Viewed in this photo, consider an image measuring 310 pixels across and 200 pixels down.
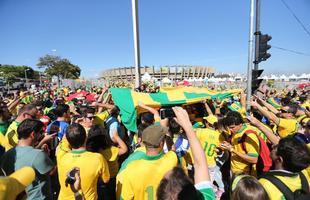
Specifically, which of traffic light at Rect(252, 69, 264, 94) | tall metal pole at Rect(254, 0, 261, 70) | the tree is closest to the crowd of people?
traffic light at Rect(252, 69, 264, 94)

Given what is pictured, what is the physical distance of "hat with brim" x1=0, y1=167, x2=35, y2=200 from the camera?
119cm

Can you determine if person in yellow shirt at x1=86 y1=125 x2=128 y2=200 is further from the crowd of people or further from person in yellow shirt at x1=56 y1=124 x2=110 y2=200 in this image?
person in yellow shirt at x1=56 y1=124 x2=110 y2=200

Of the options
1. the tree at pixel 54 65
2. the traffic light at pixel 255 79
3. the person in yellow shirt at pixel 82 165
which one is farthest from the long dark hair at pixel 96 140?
the tree at pixel 54 65

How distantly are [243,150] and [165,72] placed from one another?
223 feet

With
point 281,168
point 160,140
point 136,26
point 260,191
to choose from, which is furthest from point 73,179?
point 136,26

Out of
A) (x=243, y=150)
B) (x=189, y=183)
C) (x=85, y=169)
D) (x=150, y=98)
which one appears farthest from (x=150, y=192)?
(x=150, y=98)

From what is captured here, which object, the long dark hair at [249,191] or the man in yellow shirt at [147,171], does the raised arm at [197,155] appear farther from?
the man in yellow shirt at [147,171]

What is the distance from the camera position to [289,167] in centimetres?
208

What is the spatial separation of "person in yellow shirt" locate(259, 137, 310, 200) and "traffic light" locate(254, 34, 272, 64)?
384 centimetres

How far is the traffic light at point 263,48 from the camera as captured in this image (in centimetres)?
539

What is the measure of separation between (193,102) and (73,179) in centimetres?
469

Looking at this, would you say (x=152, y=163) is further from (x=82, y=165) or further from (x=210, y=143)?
(x=210, y=143)

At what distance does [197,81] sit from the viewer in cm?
2861

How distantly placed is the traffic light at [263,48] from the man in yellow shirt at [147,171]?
431 centimetres
